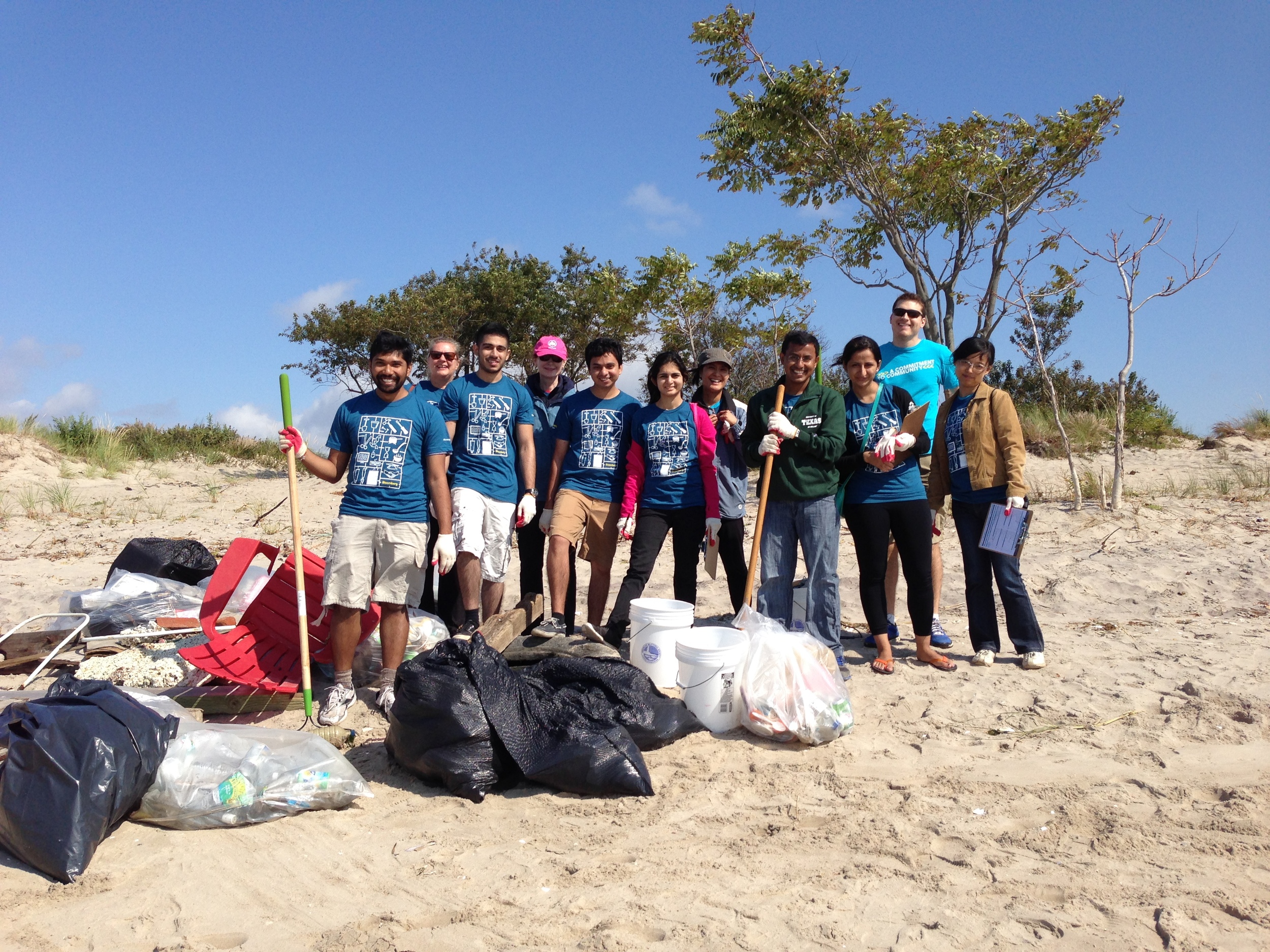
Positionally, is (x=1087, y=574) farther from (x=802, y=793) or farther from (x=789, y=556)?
(x=802, y=793)

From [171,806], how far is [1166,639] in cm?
531

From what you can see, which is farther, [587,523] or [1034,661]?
[587,523]

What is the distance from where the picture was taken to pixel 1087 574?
21.8 ft

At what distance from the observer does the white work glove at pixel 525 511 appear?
4.98m

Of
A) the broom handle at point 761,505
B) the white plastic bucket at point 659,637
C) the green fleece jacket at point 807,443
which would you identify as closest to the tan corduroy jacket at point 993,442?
the green fleece jacket at point 807,443

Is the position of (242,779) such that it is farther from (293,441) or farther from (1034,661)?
(1034,661)

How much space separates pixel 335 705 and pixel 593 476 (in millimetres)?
1843

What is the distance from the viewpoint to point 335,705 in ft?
13.6

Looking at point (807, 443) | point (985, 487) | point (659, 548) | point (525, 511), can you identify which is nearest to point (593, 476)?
point (525, 511)

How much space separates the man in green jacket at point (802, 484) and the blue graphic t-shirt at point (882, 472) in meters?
0.11

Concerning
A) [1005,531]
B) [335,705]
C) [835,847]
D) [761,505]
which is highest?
[761,505]

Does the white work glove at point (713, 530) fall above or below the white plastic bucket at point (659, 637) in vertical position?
above

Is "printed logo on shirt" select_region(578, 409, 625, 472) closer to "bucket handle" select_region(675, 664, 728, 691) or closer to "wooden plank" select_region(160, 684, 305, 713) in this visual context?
"bucket handle" select_region(675, 664, 728, 691)

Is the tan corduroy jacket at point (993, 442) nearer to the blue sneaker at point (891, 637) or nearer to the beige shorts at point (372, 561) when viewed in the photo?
the blue sneaker at point (891, 637)
